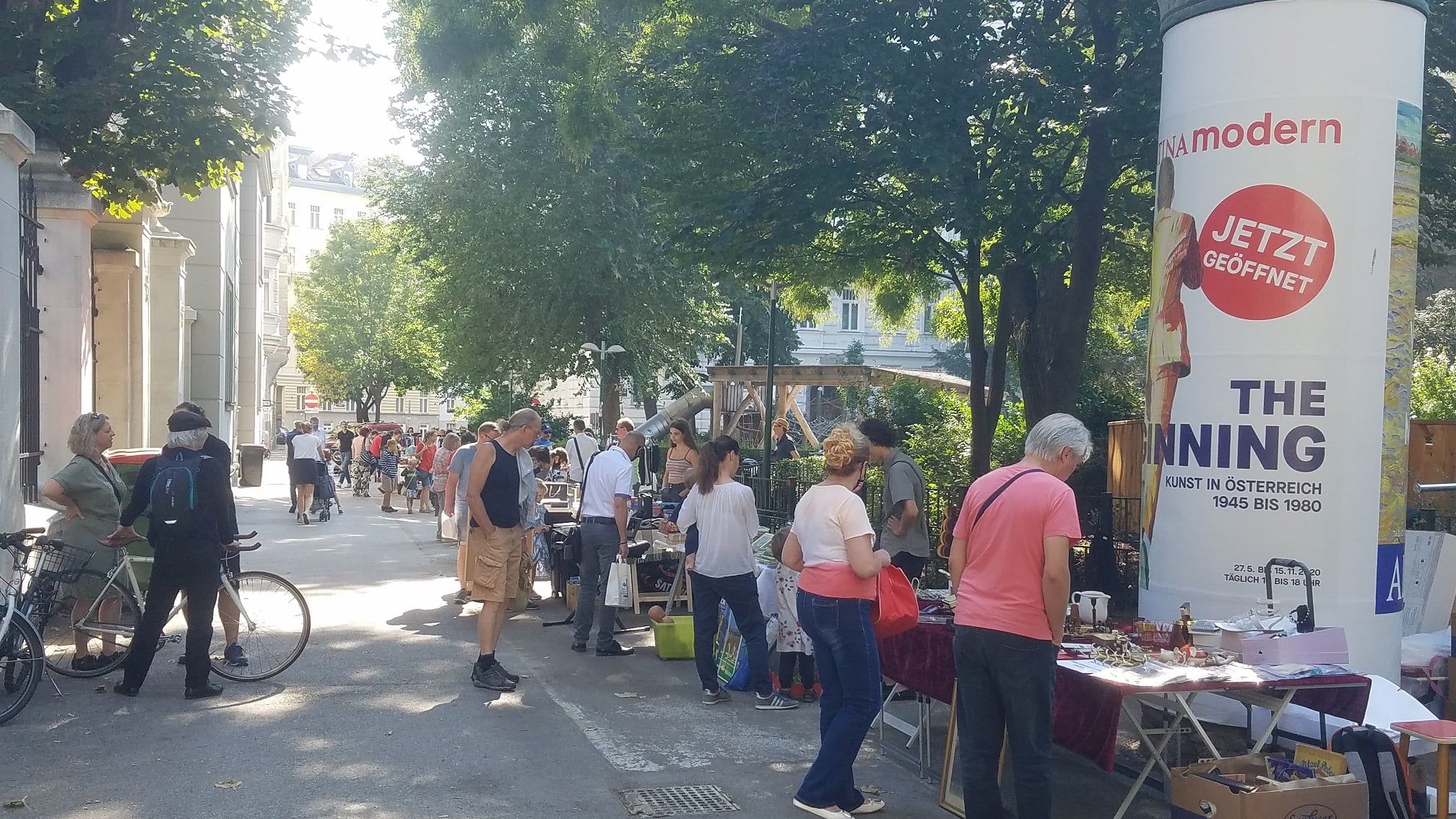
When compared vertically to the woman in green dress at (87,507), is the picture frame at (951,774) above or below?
below

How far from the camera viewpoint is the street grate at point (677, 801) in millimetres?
5797

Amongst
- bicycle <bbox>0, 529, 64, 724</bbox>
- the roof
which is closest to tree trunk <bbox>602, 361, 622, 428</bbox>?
the roof

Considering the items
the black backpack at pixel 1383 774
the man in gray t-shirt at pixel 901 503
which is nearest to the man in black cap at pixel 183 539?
the man in gray t-shirt at pixel 901 503

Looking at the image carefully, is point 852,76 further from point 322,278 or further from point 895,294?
point 322,278

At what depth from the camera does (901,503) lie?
8312mm

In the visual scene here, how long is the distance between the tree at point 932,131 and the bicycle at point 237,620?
584 centimetres

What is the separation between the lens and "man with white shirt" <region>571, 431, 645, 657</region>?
9.61 m

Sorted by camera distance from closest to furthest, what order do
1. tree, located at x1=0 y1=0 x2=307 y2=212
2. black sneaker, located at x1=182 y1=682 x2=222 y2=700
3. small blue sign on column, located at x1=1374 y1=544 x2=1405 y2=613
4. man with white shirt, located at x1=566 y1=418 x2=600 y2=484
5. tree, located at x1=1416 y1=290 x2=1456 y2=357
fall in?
1. small blue sign on column, located at x1=1374 y1=544 x2=1405 y2=613
2. black sneaker, located at x1=182 y1=682 x2=222 y2=700
3. tree, located at x1=0 y1=0 x2=307 y2=212
4. man with white shirt, located at x1=566 y1=418 x2=600 y2=484
5. tree, located at x1=1416 y1=290 x2=1456 y2=357

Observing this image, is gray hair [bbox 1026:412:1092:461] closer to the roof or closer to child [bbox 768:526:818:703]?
child [bbox 768:526:818:703]

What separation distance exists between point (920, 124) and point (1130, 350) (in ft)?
61.2

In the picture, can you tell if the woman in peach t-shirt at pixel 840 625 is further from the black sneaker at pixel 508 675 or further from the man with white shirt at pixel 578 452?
the man with white shirt at pixel 578 452

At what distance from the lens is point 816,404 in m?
54.7

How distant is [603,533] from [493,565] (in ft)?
4.94

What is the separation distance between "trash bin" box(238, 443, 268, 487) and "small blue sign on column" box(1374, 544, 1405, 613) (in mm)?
31086
